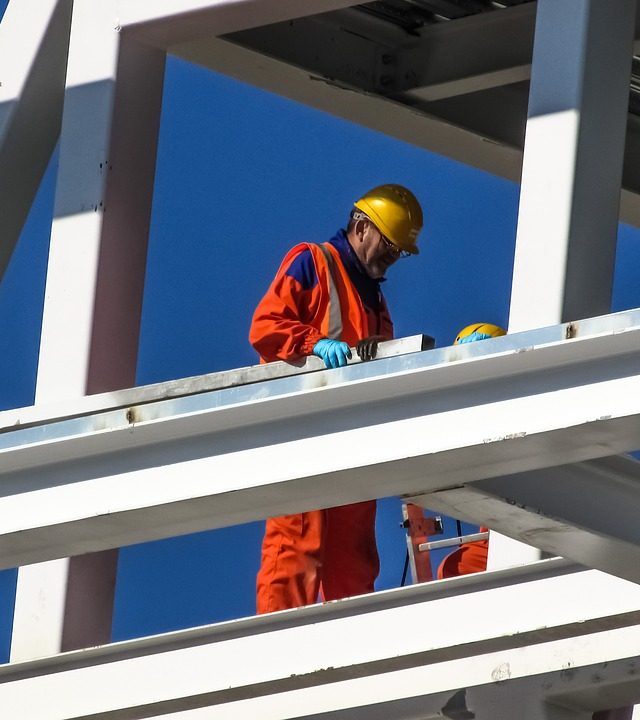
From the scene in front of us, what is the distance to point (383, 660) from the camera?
660 centimetres

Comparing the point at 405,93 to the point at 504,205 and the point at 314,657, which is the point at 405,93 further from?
the point at 504,205

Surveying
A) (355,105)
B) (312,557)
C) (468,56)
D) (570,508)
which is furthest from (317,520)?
(468,56)

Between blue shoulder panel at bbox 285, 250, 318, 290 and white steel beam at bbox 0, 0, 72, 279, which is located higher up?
white steel beam at bbox 0, 0, 72, 279

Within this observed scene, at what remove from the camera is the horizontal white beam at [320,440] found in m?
5.18

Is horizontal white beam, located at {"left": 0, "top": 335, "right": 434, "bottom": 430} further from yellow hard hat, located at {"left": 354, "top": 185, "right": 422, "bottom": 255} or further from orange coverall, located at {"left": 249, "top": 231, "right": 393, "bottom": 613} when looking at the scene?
yellow hard hat, located at {"left": 354, "top": 185, "right": 422, "bottom": 255}

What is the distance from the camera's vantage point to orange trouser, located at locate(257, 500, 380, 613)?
7914 millimetres

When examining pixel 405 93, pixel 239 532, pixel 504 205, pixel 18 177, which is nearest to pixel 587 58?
pixel 18 177

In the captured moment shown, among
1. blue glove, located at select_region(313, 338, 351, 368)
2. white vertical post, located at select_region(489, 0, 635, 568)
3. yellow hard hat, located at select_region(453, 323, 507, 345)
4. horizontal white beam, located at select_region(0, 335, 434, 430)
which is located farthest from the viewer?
yellow hard hat, located at select_region(453, 323, 507, 345)

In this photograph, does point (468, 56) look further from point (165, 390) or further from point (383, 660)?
point (165, 390)

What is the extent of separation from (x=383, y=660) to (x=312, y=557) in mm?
1373

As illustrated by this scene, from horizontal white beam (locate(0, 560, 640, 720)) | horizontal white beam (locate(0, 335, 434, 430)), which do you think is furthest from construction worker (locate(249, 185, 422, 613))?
horizontal white beam (locate(0, 335, 434, 430))

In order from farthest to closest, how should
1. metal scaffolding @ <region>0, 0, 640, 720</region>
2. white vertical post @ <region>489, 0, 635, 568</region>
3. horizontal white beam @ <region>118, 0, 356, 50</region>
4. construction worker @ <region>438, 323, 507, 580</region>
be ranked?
construction worker @ <region>438, 323, 507, 580</region>
horizontal white beam @ <region>118, 0, 356, 50</region>
white vertical post @ <region>489, 0, 635, 568</region>
metal scaffolding @ <region>0, 0, 640, 720</region>

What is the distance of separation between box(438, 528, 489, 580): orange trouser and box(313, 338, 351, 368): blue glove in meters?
2.82

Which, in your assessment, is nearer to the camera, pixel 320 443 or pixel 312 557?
pixel 320 443
